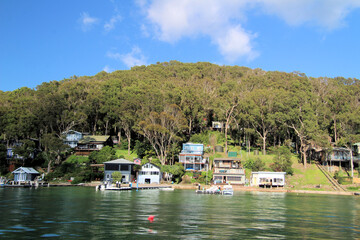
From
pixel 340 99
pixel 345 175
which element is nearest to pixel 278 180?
pixel 345 175

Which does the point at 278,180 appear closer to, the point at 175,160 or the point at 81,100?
the point at 175,160

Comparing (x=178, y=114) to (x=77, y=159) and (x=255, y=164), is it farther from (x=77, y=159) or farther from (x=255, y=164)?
(x=77, y=159)

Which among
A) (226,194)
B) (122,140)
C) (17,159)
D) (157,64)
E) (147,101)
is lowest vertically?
(226,194)

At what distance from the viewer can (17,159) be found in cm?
7325

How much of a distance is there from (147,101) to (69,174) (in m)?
25.4

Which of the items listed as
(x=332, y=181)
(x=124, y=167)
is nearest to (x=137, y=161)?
(x=124, y=167)

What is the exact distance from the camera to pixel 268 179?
6681cm

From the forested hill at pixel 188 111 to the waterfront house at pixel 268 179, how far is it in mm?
12549

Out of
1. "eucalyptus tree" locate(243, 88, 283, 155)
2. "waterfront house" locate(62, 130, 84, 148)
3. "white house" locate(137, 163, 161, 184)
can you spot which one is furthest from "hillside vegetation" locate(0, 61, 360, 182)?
"white house" locate(137, 163, 161, 184)

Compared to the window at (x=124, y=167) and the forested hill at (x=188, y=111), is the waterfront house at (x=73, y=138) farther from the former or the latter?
the window at (x=124, y=167)

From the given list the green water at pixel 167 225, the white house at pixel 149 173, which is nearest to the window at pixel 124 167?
the white house at pixel 149 173

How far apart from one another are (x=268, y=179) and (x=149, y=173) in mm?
25421

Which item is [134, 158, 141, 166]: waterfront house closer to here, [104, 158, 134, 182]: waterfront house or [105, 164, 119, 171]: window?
[104, 158, 134, 182]: waterfront house

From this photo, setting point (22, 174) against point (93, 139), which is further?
point (93, 139)
